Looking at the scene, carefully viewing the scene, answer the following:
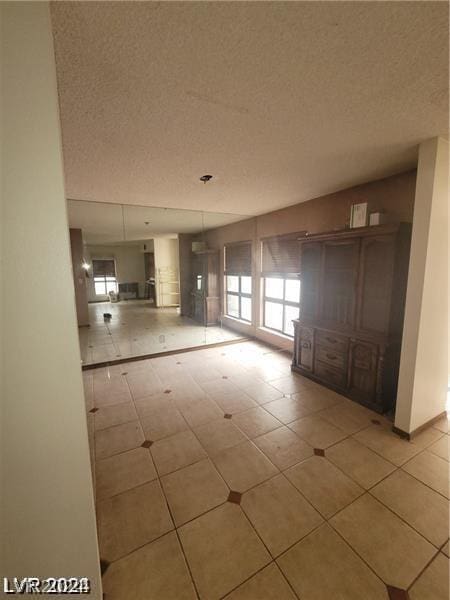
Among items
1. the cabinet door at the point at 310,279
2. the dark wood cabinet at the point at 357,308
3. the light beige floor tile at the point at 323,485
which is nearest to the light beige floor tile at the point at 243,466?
the light beige floor tile at the point at 323,485

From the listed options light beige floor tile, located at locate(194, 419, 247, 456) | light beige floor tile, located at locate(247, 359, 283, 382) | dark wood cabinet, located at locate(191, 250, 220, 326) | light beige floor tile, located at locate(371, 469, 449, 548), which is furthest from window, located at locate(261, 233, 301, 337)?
light beige floor tile, located at locate(371, 469, 449, 548)

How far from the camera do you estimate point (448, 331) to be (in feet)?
8.40

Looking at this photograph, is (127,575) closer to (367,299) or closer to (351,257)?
(367,299)

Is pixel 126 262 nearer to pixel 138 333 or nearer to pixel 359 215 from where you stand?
pixel 138 333

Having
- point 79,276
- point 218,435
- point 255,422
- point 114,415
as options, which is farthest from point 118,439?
point 79,276

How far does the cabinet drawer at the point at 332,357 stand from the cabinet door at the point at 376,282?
0.48m

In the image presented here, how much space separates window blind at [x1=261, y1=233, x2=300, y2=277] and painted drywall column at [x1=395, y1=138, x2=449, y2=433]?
199 cm

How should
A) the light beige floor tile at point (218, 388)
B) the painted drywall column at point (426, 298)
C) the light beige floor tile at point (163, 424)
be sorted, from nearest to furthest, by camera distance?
the painted drywall column at point (426, 298)
the light beige floor tile at point (163, 424)
the light beige floor tile at point (218, 388)

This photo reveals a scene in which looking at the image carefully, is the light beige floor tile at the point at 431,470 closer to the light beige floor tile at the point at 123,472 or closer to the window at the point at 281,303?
the light beige floor tile at the point at 123,472

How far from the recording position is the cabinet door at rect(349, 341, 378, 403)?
273 cm

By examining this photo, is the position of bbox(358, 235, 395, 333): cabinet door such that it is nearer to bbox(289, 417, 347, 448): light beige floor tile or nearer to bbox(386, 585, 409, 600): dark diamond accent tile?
bbox(289, 417, 347, 448): light beige floor tile

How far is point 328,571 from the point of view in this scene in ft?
4.37

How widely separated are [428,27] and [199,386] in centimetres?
361

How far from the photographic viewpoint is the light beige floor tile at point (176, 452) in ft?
6.81
